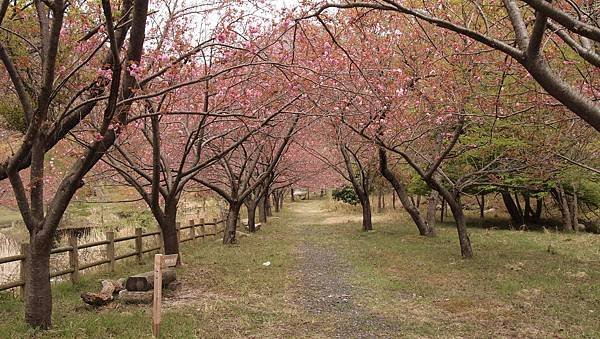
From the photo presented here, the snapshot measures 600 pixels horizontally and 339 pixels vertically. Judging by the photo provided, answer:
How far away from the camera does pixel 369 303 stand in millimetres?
8219

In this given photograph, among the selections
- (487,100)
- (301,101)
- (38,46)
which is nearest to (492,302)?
(487,100)

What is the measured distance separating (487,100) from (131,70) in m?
7.17

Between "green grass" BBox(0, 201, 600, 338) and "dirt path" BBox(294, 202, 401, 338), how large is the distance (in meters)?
0.16

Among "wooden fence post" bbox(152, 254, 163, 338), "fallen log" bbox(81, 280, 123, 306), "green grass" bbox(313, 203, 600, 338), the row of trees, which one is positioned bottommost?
"green grass" bbox(313, 203, 600, 338)

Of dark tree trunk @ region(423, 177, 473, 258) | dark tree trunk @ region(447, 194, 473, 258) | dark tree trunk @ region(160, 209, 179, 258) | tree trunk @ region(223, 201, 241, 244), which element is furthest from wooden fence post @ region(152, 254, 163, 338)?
tree trunk @ region(223, 201, 241, 244)

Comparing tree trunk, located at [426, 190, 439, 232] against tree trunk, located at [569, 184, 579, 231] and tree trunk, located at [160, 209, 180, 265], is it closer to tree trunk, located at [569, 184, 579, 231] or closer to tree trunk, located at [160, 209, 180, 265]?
tree trunk, located at [569, 184, 579, 231]

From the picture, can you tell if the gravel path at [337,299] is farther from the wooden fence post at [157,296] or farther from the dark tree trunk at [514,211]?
the dark tree trunk at [514,211]

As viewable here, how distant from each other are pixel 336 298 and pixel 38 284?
473 centimetres

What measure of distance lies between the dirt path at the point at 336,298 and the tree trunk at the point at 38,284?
378cm

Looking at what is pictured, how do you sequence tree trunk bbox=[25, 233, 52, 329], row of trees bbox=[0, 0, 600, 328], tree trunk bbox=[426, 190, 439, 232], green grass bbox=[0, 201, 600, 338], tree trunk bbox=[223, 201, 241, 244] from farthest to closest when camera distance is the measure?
tree trunk bbox=[426, 190, 439, 232] < tree trunk bbox=[223, 201, 241, 244] < green grass bbox=[0, 201, 600, 338] < tree trunk bbox=[25, 233, 52, 329] < row of trees bbox=[0, 0, 600, 328]

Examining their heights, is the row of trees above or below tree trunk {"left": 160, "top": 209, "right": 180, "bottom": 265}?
above

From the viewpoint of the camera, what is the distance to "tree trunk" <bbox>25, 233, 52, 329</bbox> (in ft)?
20.9

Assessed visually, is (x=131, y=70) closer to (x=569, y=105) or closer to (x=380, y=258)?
(x=569, y=105)

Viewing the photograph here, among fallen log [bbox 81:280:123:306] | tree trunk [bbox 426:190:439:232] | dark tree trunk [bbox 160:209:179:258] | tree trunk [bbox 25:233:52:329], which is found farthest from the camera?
tree trunk [bbox 426:190:439:232]
